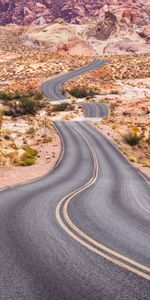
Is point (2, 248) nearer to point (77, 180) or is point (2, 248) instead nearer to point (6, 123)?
Result: point (77, 180)

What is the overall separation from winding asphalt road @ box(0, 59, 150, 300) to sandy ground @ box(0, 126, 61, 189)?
16.8 feet

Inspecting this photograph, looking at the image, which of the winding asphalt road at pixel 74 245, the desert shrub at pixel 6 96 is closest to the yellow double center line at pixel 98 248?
the winding asphalt road at pixel 74 245

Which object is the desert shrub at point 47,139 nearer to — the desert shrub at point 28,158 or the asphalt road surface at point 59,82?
the desert shrub at point 28,158

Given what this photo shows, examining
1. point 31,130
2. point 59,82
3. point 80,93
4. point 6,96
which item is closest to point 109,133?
point 31,130

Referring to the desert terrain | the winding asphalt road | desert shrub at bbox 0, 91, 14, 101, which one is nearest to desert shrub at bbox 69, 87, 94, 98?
the desert terrain

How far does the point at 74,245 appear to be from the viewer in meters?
10.1

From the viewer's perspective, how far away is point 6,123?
53344 millimetres

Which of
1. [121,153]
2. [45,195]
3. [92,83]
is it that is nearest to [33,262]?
[45,195]

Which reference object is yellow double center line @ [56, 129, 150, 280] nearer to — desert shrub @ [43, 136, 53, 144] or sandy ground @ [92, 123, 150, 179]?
sandy ground @ [92, 123, 150, 179]

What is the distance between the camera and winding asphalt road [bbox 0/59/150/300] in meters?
7.51

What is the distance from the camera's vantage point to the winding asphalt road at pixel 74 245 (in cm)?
751

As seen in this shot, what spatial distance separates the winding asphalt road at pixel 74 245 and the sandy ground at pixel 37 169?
5.12 meters

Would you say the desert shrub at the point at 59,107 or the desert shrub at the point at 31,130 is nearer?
the desert shrub at the point at 31,130

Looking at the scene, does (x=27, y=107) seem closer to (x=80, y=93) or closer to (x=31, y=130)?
(x=31, y=130)
